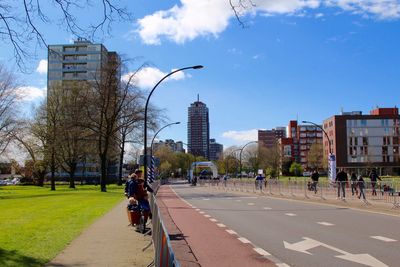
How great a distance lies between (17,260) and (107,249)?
1.97 metres

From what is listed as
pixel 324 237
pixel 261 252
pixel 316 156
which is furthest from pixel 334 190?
pixel 316 156

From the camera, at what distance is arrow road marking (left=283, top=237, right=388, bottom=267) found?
891cm

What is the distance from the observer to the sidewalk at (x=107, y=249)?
8.86m

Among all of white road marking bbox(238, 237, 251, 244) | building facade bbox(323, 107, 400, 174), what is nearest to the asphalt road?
white road marking bbox(238, 237, 251, 244)

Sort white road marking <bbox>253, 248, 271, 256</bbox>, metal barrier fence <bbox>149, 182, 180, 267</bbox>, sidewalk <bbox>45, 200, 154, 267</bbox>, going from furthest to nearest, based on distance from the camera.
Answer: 1. white road marking <bbox>253, 248, 271, 256</bbox>
2. sidewalk <bbox>45, 200, 154, 267</bbox>
3. metal barrier fence <bbox>149, 182, 180, 267</bbox>

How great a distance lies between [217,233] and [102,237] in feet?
10.9

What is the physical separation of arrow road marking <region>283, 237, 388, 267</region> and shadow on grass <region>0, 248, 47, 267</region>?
17.4 ft

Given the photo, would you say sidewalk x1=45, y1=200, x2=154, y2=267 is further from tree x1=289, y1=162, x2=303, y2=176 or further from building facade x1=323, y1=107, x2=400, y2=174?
building facade x1=323, y1=107, x2=400, y2=174

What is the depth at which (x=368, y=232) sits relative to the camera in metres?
13.2

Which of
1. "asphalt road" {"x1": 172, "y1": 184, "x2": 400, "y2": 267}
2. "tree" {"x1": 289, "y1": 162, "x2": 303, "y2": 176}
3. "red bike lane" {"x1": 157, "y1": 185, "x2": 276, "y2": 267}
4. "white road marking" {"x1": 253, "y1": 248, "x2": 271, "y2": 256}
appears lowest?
"red bike lane" {"x1": 157, "y1": 185, "x2": 276, "y2": 267}

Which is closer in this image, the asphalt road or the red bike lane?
the red bike lane

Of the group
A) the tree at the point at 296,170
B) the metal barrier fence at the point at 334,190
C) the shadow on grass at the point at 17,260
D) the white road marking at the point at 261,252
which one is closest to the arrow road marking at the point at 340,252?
the white road marking at the point at 261,252

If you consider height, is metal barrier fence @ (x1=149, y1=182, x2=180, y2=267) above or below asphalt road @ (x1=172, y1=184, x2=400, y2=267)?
above

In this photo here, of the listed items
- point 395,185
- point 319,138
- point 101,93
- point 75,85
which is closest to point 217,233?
point 395,185
